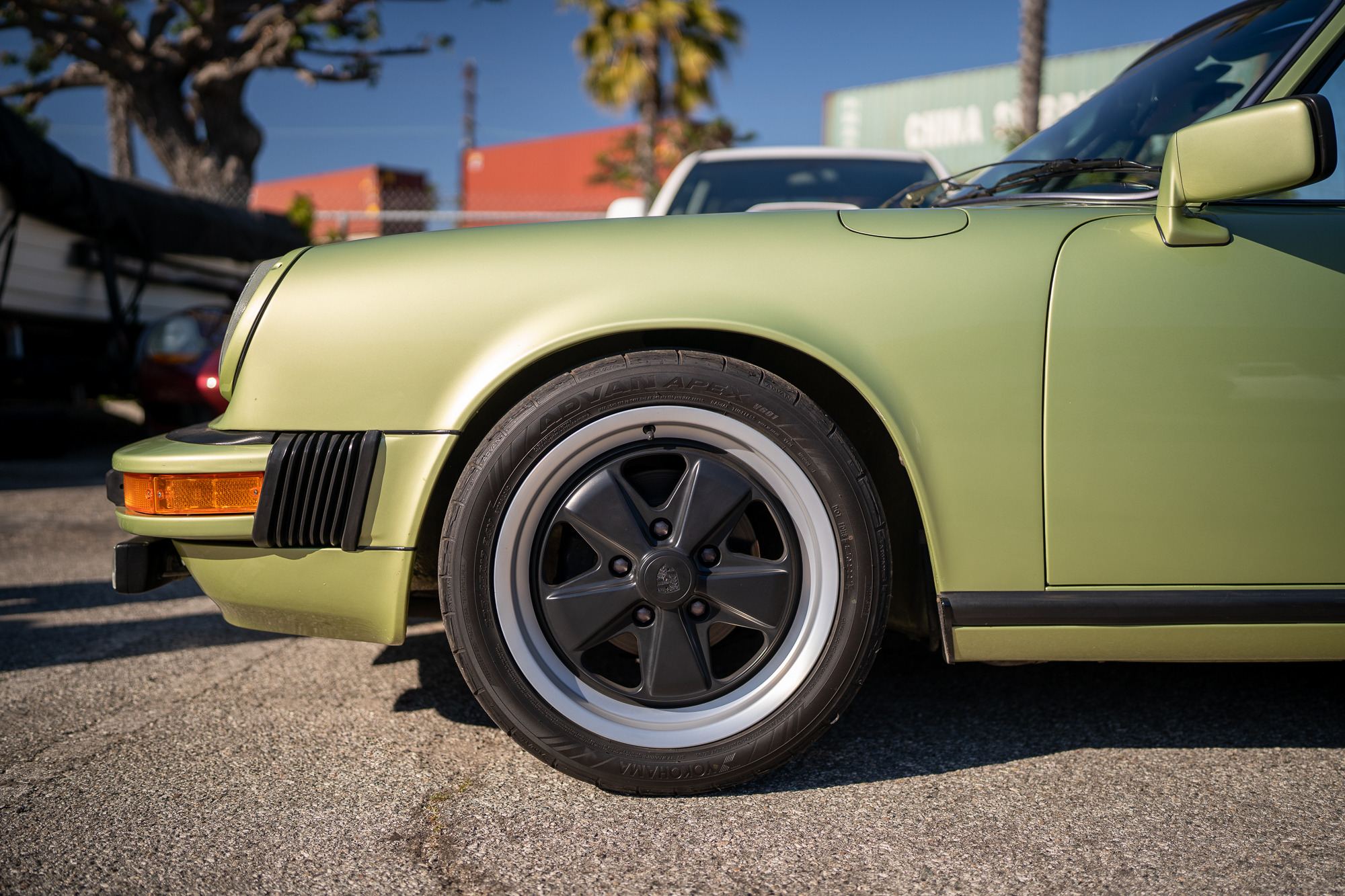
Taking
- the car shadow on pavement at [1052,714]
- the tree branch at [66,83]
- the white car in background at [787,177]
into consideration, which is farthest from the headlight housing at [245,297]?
the tree branch at [66,83]

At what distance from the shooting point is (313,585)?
1.59 meters

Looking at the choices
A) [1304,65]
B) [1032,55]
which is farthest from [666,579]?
[1032,55]

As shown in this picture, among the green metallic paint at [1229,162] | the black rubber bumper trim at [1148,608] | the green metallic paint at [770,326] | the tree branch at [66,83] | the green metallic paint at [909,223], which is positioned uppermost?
the tree branch at [66,83]

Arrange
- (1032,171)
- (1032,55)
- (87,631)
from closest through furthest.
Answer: (1032,171), (87,631), (1032,55)

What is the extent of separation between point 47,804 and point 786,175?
363 cm

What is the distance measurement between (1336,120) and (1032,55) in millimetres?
9071

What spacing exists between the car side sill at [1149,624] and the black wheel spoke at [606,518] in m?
0.58

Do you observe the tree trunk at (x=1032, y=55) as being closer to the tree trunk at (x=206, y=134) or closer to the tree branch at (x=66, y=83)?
the tree trunk at (x=206, y=134)

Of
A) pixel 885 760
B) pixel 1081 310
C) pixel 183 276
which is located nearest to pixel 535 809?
pixel 885 760

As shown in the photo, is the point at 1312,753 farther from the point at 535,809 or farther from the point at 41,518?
the point at 41,518

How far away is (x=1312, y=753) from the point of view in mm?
1748

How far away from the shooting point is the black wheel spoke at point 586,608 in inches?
61.9

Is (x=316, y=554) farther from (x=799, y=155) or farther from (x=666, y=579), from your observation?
(x=799, y=155)

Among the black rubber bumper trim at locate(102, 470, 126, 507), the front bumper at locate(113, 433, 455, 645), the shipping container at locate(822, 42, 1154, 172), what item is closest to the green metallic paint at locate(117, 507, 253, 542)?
the front bumper at locate(113, 433, 455, 645)
